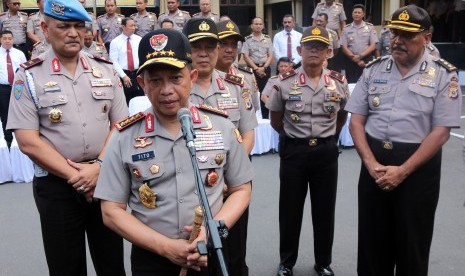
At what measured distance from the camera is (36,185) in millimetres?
2660

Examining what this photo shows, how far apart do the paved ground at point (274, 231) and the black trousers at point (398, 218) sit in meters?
0.66

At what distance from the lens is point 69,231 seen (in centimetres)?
263

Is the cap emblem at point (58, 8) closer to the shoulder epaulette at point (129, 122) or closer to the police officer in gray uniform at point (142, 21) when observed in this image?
the shoulder epaulette at point (129, 122)

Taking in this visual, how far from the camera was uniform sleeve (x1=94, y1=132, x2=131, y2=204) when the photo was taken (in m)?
1.91

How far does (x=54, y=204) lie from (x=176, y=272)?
0.97 m

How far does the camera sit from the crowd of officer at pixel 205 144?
6.29 feet

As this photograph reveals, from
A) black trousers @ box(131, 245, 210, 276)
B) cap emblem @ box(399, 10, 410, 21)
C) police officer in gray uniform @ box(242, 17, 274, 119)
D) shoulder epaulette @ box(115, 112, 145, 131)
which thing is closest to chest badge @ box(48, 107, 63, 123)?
shoulder epaulette @ box(115, 112, 145, 131)

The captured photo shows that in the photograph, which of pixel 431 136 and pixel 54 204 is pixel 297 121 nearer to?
pixel 431 136

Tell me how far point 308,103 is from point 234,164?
5.41 feet

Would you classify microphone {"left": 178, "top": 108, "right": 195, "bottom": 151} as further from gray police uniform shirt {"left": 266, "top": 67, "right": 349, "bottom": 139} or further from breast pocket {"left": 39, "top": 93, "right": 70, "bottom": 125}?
gray police uniform shirt {"left": 266, "top": 67, "right": 349, "bottom": 139}

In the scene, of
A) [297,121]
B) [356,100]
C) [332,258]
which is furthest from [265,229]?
[356,100]

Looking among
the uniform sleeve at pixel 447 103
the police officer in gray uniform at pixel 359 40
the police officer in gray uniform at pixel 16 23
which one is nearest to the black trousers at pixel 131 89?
the police officer in gray uniform at pixel 16 23

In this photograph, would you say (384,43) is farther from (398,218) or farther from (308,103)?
(398,218)

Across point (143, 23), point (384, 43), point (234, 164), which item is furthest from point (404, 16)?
point (143, 23)
